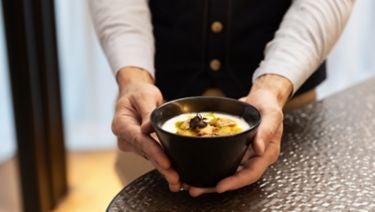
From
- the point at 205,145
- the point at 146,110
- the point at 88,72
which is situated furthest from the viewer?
the point at 88,72

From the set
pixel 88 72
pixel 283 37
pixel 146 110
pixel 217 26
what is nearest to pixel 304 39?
pixel 283 37

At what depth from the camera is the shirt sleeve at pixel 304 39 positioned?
0.86 m

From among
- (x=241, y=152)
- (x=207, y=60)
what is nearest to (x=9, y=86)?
(x=207, y=60)

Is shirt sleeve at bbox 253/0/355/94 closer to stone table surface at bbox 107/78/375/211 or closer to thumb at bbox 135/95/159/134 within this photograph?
stone table surface at bbox 107/78/375/211

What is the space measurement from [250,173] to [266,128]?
6 centimetres

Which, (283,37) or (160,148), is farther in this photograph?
(283,37)

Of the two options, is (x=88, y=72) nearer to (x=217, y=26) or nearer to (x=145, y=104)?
(x=217, y=26)

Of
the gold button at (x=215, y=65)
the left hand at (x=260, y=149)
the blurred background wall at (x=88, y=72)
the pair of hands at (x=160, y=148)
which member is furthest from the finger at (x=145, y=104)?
the blurred background wall at (x=88, y=72)

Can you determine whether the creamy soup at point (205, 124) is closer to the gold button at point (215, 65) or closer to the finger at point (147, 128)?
the finger at point (147, 128)

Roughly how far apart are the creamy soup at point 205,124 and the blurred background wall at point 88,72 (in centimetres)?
132

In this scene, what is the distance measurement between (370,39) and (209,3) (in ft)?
4.97

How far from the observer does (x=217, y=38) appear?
1.04 metres

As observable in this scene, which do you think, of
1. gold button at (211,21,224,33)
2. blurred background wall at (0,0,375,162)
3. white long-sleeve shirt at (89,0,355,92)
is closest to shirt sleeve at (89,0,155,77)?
white long-sleeve shirt at (89,0,355,92)

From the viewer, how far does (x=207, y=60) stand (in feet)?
→ 3.46
